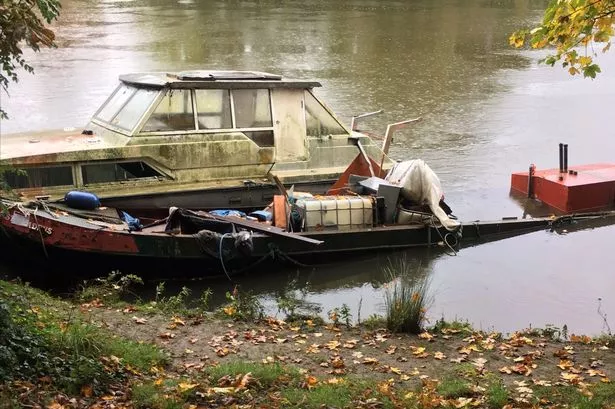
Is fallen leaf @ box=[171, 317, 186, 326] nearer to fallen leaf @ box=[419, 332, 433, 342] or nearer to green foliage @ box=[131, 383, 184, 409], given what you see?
green foliage @ box=[131, 383, 184, 409]

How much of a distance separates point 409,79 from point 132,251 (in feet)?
57.9

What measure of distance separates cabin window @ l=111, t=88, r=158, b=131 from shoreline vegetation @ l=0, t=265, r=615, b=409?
285 centimetres

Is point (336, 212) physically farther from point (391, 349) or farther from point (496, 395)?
point (496, 395)

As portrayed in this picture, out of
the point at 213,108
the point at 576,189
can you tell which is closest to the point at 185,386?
the point at 213,108

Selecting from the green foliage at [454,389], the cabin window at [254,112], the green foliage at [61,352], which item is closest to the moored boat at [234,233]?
the cabin window at [254,112]

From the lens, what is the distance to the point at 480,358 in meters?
7.14

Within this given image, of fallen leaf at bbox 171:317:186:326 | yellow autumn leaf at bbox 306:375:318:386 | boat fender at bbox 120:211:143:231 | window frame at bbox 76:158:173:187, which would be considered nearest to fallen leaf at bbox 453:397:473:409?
yellow autumn leaf at bbox 306:375:318:386

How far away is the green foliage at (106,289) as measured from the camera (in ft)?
28.3

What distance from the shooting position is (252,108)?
11445 millimetres

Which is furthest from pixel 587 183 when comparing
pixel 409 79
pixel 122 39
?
pixel 122 39

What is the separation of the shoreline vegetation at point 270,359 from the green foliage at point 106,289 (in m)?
0.02

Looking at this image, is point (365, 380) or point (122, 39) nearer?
point (365, 380)

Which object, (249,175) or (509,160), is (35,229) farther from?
(509,160)

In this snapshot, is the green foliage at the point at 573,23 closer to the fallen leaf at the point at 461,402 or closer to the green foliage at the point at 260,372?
the fallen leaf at the point at 461,402
